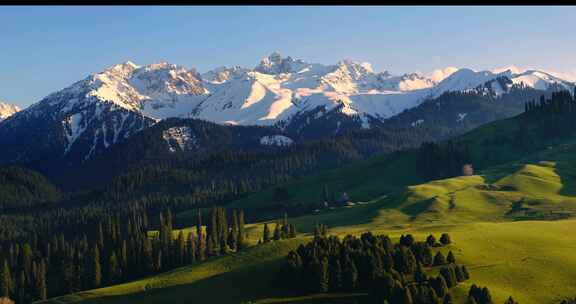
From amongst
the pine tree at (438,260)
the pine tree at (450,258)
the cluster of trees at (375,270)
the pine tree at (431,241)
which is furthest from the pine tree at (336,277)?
the pine tree at (431,241)

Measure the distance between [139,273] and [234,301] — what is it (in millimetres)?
82448

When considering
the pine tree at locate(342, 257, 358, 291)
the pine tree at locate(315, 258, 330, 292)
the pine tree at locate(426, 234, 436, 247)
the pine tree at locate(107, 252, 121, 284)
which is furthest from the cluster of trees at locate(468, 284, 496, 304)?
the pine tree at locate(107, 252, 121, 284)

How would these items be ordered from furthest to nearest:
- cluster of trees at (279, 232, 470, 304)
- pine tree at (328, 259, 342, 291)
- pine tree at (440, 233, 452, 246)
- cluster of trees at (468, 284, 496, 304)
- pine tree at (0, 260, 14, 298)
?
pine tree at (0, 260, 14, 298), pine tree at (440, 233, 452, 246), pine tree at (328, 259, 342, 291), cluster of trees at (279, 232, 470, 304), cluster of trees at (468, 284, 496, 304)

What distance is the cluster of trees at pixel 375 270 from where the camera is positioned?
10888 centimetres

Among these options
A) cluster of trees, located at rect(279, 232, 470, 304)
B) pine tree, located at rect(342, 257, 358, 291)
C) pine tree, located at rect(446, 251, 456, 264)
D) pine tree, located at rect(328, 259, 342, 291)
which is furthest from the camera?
pine tree, located at rect(328, 259, 342, 291)

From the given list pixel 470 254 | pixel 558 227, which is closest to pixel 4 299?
pixel 470 254

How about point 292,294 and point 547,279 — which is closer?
point 547,279

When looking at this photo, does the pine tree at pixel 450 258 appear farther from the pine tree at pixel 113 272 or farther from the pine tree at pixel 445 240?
the pine tree at pixel 113 272

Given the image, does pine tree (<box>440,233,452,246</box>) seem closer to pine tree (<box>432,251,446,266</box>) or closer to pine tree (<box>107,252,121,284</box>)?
pine tree (<box>432,251,446,266</box>)

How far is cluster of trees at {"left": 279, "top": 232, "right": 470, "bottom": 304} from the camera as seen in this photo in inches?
4286

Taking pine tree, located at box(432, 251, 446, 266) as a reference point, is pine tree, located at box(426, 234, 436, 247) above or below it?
above

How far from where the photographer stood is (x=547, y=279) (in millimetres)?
114500

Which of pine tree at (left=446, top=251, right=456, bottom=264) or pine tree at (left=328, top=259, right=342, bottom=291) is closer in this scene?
pine tree at (left=446, top=251, right=456, bottom=264)
